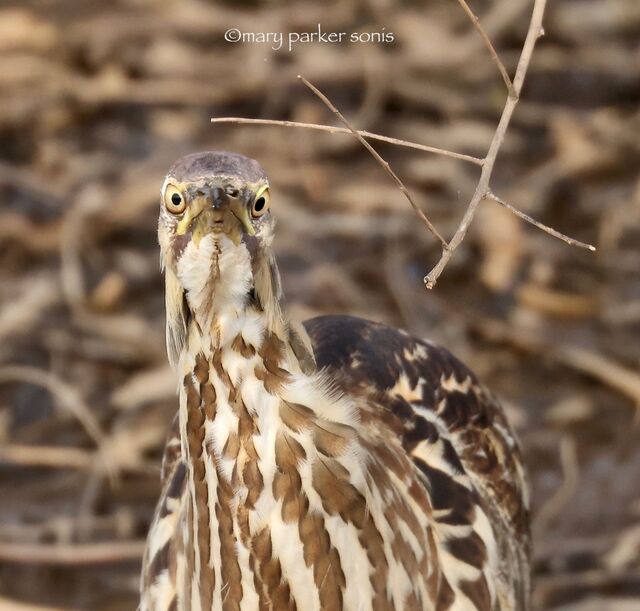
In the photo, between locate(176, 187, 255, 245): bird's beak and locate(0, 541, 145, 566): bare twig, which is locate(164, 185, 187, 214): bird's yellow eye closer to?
locate(176, 187, 255, 245): bird's beak

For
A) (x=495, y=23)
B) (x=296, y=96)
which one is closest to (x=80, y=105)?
(x=296, y=96)

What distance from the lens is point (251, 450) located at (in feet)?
5.49

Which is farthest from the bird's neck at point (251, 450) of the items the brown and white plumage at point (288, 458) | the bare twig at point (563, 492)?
the bare twig at point (563, 492)

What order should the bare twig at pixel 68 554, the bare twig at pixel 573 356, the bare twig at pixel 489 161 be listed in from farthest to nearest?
the bare twig at pixel 573 356 < the bare twig at pixel 68 554 < the bare twig at pixel 489 161

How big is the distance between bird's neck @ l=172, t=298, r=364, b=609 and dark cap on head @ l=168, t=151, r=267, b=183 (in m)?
0.16

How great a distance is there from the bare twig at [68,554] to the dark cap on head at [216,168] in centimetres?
176

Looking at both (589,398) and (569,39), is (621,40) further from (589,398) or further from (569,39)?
(589,398)

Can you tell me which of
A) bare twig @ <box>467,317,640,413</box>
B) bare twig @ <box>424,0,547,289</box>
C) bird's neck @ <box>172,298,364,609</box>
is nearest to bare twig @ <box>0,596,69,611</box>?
bird's neck @ <box>172,298,364,609</box>

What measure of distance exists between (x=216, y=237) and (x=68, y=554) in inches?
71.6

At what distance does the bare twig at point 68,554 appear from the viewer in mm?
3164

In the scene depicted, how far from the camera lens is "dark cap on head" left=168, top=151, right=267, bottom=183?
1547mm

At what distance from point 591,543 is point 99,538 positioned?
44.7 inches

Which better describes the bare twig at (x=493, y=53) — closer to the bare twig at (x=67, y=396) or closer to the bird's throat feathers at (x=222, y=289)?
the bird's throat feathers at (x=222, y=289)

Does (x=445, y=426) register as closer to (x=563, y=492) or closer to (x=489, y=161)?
(x=489, y=161)
